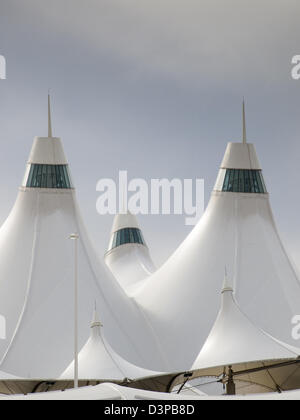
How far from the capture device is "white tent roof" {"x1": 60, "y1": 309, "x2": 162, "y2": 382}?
40.4m

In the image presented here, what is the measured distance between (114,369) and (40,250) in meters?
12.9

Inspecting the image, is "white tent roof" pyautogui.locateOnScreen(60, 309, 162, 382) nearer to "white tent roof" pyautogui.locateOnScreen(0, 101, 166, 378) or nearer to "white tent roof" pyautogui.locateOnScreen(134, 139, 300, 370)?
"white tent roof" pyautogui.locateOnScreen(0, 101, 166, 378)

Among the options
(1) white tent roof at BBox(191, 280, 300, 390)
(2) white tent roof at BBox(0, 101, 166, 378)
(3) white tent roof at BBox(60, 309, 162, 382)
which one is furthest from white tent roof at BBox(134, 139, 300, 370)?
(3) white tent roof at BBox(60, 309, 162, 382)

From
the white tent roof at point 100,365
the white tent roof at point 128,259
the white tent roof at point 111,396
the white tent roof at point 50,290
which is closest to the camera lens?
the white tent roof at point 111,396

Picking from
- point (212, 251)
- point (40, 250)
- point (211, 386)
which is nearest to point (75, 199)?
point (40, 250)

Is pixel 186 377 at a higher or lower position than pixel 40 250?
lower

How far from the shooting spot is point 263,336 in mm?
41906

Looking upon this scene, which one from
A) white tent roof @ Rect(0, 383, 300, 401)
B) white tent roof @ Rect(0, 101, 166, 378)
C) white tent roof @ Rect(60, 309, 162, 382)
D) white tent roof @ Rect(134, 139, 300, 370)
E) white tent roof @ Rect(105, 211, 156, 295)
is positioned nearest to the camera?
white tent roof @ Rect(0, 383, 300, 401)

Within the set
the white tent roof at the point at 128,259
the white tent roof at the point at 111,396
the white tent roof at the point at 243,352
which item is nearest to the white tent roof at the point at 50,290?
the white tent roof at the point at 243,352

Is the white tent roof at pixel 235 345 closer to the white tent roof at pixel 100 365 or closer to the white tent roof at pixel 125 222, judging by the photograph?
the white tent roof at pixel 100 365

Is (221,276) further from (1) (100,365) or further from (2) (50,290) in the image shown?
(1) (100,365)

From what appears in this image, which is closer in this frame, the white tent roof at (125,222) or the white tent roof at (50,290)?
the white tent roof at (50,290)

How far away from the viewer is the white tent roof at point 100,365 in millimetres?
40409
